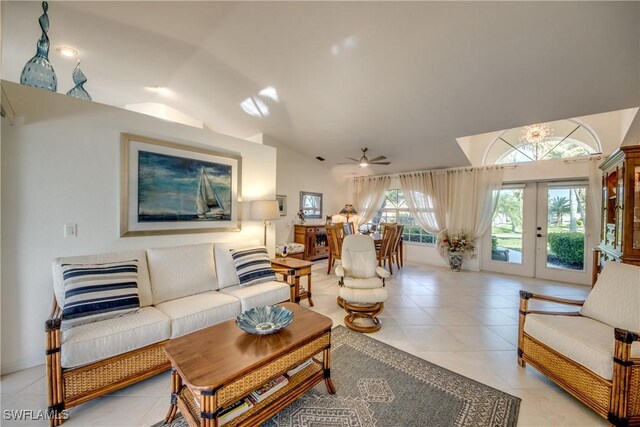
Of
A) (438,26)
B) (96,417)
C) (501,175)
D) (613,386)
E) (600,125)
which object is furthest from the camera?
(501,175)

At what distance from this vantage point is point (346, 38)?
2.59 meters

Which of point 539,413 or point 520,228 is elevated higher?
point 520,228

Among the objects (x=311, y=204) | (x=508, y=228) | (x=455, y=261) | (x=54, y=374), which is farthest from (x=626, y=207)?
(x=54, y=374)

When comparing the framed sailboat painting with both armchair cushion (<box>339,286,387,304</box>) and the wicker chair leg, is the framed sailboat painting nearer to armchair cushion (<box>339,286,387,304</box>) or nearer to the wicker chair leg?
the wicker chair leg

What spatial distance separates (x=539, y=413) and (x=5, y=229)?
13.4ft

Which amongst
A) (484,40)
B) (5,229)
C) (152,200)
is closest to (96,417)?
(5,229)

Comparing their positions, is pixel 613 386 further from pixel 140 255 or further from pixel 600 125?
pixel 600 125

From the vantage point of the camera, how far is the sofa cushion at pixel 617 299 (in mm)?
1805

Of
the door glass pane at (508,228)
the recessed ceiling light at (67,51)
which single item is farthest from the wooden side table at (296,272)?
the door glass pane at (508,228)

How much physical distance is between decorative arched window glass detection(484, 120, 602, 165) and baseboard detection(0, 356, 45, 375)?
6.79m

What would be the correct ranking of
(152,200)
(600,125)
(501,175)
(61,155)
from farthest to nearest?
(501,175), (600,125), (152,200), (61,155)

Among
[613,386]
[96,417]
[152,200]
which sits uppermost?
[152,200]

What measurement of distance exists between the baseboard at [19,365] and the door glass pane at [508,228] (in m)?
7.10

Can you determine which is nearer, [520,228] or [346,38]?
[346,38]
